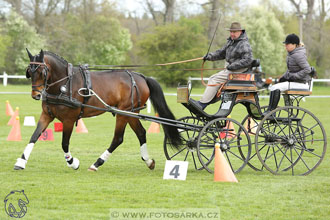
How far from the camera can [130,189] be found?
722 centimetres

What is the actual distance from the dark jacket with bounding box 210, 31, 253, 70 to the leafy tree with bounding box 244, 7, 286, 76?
44.3 m

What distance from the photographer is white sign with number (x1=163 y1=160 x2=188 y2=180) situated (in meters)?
7.88

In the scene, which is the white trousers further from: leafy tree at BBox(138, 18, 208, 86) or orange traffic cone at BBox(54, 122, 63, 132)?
leafy tree at BBox(138, 18, 208, 86)

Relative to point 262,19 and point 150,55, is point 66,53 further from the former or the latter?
point 262,19

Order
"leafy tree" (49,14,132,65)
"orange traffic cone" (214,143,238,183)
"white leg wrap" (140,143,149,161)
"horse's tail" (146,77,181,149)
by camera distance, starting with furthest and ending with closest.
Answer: "leafy tree" (49,14,132,65) → "white leg wrap" (140,143,149,161) → "horse's tail" (146,77,181,149) → "orange traffic cone" (214,143,238,183)

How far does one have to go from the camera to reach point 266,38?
5384cm

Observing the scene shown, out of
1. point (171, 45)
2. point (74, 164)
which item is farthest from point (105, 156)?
point (171, 45)

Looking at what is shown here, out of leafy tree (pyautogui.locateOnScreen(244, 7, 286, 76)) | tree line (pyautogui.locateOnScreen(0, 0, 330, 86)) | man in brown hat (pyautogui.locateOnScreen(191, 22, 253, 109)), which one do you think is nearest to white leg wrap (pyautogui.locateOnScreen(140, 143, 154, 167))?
man in brown hat (pyautogui.locateOnScreen(191, 22, 253, 109))

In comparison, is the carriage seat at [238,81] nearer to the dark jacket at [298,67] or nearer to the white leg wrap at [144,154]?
the dark jacket at [298,67]

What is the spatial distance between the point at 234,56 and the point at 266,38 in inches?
1821

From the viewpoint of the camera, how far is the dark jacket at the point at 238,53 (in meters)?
8.59

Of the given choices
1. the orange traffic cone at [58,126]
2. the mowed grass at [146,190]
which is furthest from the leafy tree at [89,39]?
the mowed grass at [146,190]

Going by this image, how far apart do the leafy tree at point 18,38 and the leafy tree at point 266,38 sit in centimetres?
1905

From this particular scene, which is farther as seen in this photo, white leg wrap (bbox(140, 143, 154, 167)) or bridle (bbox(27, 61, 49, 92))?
white leg wrap (bbox(140, 143, 154, 167))
